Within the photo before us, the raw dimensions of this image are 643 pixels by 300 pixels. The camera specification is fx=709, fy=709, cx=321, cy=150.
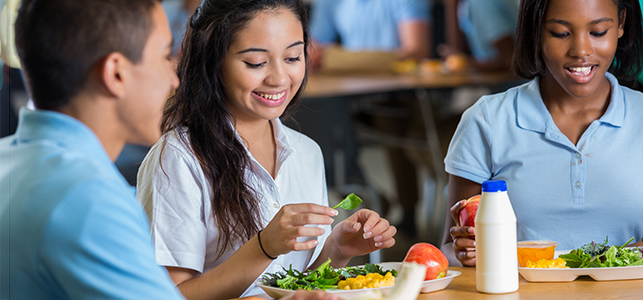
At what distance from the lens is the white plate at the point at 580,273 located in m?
1.31

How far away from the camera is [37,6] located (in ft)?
2.92

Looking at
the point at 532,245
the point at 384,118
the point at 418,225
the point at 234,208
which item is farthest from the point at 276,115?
the point at 418,225

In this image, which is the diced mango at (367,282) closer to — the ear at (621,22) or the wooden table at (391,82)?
the ear at (621,22)

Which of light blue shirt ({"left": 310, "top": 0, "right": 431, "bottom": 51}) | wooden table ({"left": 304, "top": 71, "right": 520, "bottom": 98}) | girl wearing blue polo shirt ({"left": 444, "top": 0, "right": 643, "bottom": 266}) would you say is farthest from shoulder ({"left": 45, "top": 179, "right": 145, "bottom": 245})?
light blue shirt ({"left": 310, "top": 0, "right": 431, "bottom": 51})

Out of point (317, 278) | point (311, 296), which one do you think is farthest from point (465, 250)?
point (311, 296)

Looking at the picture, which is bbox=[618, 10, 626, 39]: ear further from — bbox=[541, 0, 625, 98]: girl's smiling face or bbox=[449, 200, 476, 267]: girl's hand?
bbox=[449, 200, 476, 267]: girl's hand

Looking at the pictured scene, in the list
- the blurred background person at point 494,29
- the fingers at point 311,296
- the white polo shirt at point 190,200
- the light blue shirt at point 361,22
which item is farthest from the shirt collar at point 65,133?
the light blue shirt at point 361,22

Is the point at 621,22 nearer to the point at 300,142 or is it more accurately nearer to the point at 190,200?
the point at 300,142

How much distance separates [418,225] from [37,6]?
13.3 ft

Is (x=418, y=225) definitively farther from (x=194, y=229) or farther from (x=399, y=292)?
(x=399, y=292)

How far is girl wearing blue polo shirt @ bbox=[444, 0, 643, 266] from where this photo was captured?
1.63 meters

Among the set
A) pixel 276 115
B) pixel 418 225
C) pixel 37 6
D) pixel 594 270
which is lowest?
pixel 418 225

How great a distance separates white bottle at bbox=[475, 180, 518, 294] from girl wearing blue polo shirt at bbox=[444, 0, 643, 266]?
1.57ft

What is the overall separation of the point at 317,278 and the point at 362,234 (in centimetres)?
28
